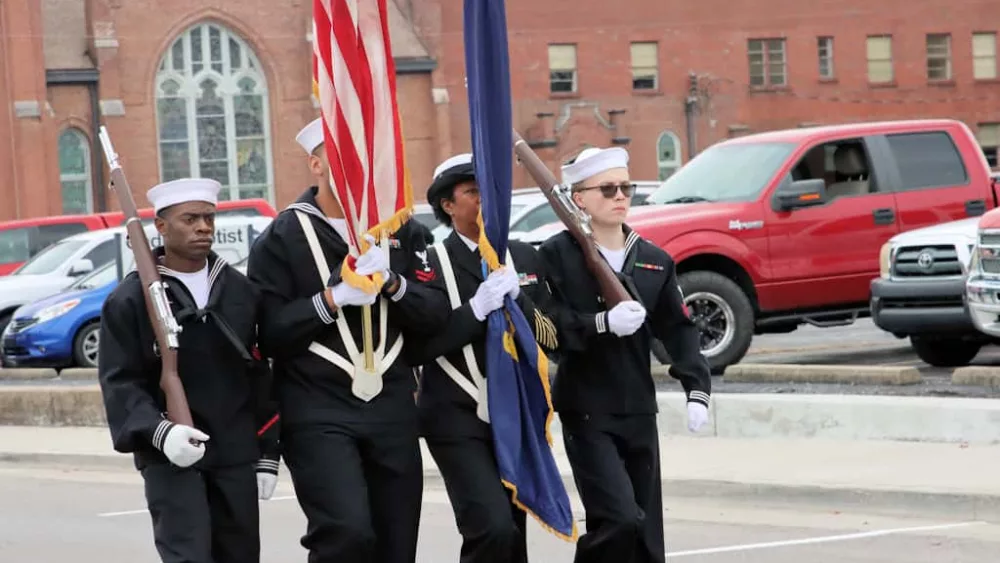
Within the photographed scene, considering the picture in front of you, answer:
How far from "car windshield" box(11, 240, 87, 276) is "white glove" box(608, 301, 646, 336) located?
21390 mm

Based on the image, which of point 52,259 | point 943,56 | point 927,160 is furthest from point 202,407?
point 943,56

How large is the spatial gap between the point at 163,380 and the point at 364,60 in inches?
61.0

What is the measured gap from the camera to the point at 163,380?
6570 mm

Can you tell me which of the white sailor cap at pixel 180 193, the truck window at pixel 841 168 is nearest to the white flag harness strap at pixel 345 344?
the white sailor cap at pixel 180 193

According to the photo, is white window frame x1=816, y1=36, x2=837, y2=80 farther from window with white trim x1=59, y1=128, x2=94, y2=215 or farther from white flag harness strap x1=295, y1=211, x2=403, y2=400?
white flag harness strap x1=295, y1=211, x2=403, y2=400

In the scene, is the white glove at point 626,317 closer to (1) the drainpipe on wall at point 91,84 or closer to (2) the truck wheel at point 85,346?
(2) the truck wheel at point 85,346

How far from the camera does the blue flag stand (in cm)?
705

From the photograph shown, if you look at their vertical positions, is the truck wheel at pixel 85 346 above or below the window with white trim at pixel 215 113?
below

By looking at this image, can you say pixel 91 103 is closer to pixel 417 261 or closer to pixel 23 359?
pixel 23 359

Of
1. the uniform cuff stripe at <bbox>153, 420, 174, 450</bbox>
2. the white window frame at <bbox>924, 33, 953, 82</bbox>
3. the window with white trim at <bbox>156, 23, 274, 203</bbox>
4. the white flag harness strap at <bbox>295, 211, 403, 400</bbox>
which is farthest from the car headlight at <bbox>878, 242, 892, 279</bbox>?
the white window frame at <bbox>924, 33, 953, 82</bbox>

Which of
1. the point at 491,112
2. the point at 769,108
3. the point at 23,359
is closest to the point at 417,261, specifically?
the point at 491,112

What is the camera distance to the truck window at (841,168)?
1652 cm

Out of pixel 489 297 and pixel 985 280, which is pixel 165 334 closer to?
pixel 489 297

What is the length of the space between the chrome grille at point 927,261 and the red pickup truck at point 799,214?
0.72m
